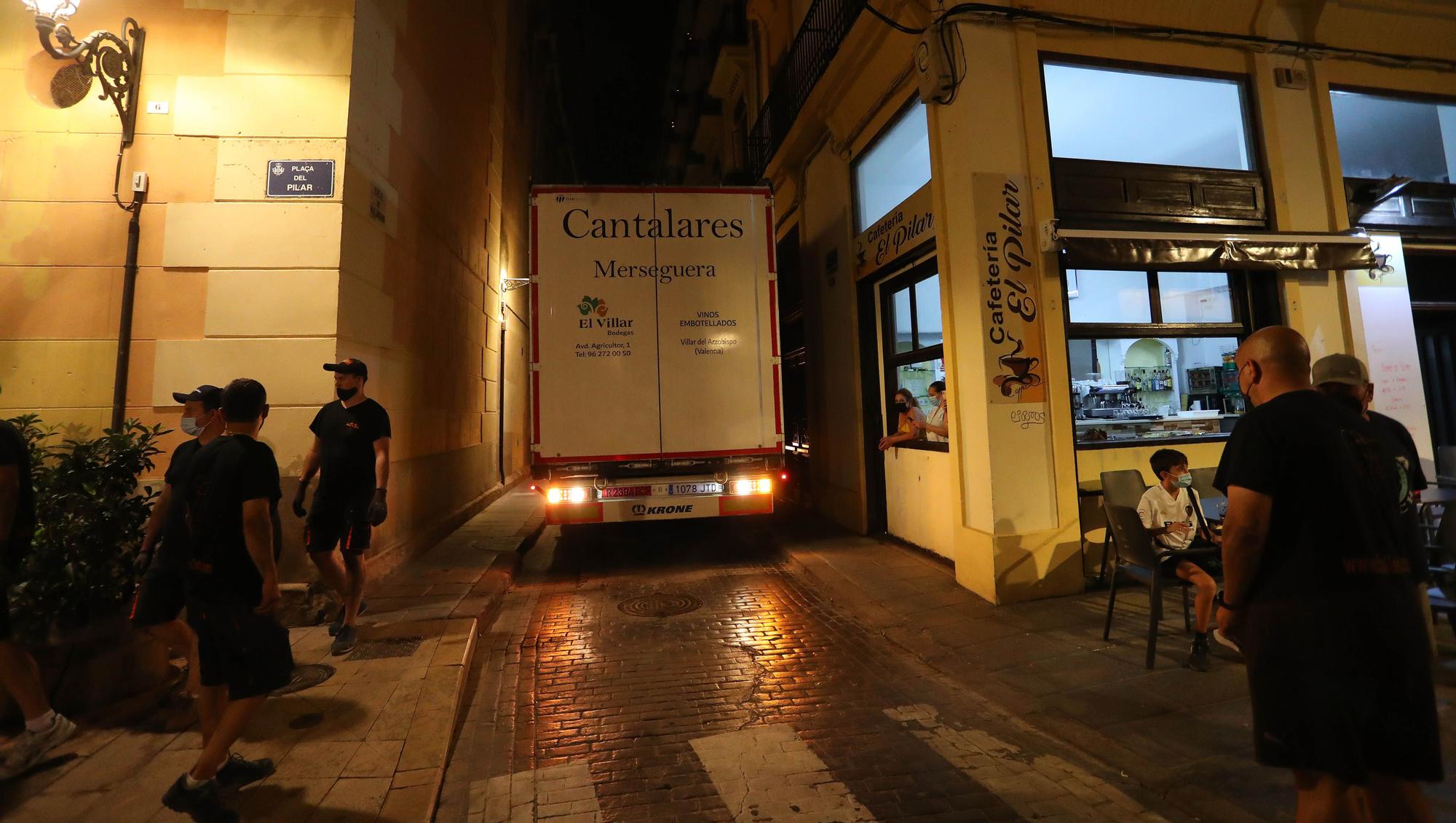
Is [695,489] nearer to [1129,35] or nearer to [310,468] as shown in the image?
[310,468]

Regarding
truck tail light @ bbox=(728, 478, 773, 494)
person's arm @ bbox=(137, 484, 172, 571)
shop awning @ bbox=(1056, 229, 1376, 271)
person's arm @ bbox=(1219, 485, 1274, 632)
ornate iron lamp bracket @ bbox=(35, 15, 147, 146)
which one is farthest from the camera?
truck tail light @ bbox=(728, 478, 773, 494)

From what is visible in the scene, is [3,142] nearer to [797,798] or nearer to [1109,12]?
[797,798]

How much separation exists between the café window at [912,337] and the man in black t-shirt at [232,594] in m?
5.70

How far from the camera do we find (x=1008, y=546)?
17.6ft

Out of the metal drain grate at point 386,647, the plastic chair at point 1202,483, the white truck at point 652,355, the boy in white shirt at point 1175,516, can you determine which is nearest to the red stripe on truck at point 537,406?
the white truck at point 652,355

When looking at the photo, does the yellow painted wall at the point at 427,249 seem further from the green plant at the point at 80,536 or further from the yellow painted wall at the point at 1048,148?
the yellow painted wall at the point at 1048,148

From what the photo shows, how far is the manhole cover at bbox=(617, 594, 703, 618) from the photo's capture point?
18.5ft

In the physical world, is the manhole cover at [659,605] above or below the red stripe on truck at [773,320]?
below

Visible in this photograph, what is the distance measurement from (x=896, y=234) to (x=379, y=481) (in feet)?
18.5

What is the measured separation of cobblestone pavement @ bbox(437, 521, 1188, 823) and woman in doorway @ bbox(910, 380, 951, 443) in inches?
84.5

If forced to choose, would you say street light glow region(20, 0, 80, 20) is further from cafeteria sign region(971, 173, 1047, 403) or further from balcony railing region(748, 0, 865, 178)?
cafeteria sign region(971, 173, 1047, 403)

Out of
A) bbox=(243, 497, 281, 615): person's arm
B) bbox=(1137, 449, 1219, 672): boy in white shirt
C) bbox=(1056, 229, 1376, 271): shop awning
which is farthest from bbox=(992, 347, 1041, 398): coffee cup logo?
bbox=(243, 497, 281, 615): person's arm

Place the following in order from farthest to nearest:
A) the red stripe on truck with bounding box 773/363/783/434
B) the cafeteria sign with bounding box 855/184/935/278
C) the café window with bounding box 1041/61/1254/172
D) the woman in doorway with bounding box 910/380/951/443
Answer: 1. the red stripe on truck with bounding box 773/363/783/434
2. the woman in doorway with bounding box 910/380/951/443
3. the cafeteria sign with bounding box 855/184/935/278
4. the café window with bounding box 1041/61/1254/172

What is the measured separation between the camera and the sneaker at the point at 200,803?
2428 millimetres
